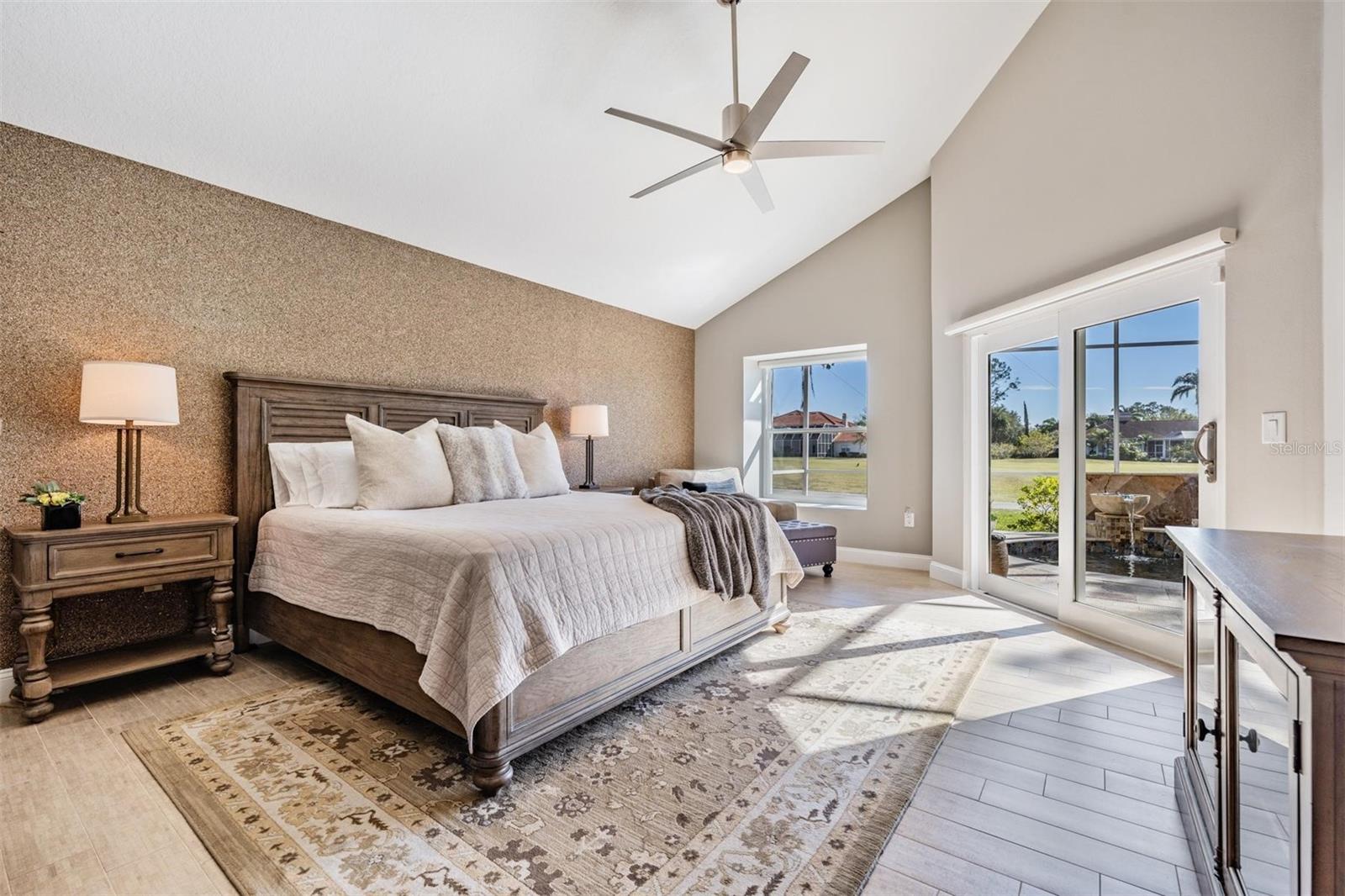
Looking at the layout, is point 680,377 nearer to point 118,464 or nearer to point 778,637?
point 778,637

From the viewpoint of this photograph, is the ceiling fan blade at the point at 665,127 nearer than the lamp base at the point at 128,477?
Yes

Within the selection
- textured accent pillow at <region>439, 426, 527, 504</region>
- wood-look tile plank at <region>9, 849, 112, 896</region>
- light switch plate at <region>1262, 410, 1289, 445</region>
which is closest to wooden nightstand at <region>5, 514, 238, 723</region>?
textured accent pillow at <region>439, 426, 527, 504</region>

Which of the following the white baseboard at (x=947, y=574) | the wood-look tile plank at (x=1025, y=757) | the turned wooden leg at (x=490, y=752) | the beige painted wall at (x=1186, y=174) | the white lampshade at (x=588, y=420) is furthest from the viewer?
the white lampshade at (x=588, y=420)

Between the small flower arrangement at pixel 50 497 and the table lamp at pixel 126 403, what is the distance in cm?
14

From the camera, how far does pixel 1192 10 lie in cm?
259

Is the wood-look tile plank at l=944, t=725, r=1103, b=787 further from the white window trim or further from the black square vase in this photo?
the black square vase

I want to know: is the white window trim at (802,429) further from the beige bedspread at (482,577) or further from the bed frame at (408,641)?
the beige bedspread at (482,577)

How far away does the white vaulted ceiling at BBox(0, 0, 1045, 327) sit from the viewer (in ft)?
7.60

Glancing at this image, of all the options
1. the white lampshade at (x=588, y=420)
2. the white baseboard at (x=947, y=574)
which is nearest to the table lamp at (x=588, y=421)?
the white lampshade at (x=588, y=420)

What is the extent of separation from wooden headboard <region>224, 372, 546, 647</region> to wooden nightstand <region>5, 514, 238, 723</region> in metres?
0.20

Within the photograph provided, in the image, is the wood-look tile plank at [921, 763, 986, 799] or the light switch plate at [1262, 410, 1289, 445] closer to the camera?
the wood-look tile plank at [921, 763, 986, 799]

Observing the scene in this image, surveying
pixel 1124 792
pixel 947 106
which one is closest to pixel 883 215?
pixel 947 106

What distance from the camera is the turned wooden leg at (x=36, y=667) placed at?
2.17 m

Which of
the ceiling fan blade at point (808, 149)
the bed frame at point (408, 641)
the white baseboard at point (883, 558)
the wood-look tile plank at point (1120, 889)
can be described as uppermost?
the ceiling fan blade at point (808, 149)
